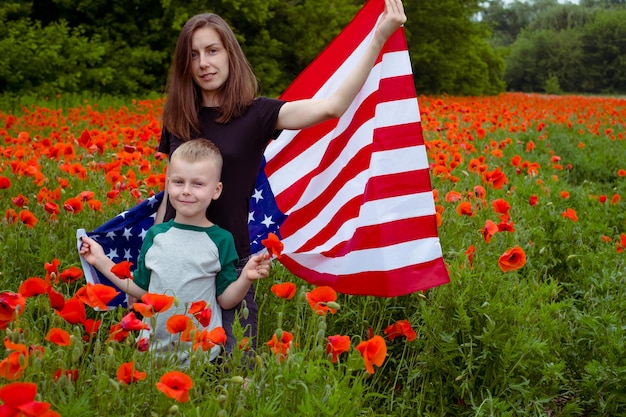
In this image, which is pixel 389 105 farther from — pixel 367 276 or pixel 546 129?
pixel 546 129

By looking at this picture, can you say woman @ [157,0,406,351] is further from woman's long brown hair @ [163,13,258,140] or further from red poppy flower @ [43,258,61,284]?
red poppy flower @ [43,258,61,284]

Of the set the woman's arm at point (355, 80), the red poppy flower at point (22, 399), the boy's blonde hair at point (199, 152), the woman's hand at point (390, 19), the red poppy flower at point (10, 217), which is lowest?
the red poppy flower at point (10, 217)

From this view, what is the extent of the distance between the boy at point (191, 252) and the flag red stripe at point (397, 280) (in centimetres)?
55

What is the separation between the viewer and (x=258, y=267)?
103 inches

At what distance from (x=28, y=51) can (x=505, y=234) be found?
1174cm

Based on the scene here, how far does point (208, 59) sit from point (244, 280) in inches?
43.4

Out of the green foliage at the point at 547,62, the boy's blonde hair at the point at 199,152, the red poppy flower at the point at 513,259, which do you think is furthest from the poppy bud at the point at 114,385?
the green foliage at the point at 547,62

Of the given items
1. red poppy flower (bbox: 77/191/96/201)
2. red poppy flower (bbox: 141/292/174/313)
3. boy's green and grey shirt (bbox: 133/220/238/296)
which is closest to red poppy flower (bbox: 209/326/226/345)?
red poppy flower (bbox: 141/292/174/313)

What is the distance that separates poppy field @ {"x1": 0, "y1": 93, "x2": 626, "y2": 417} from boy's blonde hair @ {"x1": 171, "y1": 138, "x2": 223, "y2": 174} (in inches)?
24.2

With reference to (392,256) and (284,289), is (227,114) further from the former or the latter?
→ (284,289)

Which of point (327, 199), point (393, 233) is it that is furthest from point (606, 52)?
point (393, 233)

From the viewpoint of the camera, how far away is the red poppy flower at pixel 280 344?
7.19 feet

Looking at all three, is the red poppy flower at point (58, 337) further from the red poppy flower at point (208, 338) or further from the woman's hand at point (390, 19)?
the woman's hand at point (390, 19)

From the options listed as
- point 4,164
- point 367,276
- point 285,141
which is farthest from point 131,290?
point 4,164
